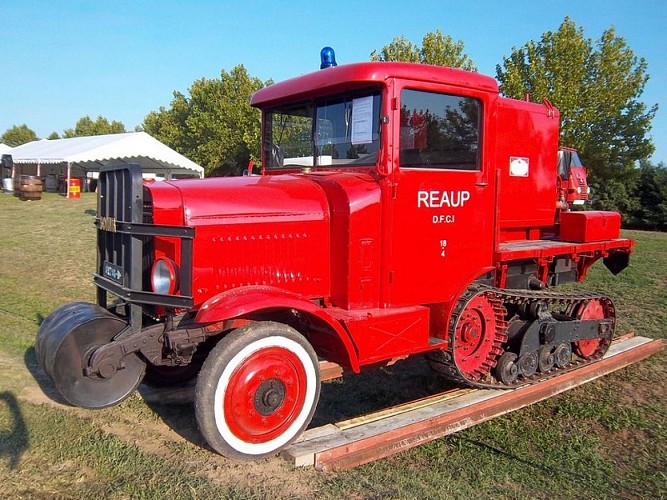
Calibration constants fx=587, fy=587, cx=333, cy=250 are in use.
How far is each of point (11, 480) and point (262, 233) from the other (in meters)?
2.16

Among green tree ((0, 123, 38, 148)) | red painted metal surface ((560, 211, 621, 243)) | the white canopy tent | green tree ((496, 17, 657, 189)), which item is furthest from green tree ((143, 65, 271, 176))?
green tree ((0, 123, 38, 148))

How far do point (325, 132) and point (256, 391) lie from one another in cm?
223

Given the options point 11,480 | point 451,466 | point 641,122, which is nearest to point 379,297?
point 451,466

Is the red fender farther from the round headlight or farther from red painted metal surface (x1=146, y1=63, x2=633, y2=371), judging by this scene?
the round headlight

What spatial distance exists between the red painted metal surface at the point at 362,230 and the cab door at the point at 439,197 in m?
Result: 0.01

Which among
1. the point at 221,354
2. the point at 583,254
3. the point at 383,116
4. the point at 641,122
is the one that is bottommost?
the point at 221,354

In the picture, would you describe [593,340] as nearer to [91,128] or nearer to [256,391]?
[256,391]

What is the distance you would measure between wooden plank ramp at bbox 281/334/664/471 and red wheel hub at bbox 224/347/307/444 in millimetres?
229

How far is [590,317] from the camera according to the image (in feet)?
21.0

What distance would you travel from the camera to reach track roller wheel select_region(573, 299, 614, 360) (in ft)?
20.7

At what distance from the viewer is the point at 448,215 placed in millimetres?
4902

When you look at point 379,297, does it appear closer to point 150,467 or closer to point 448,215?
point 448,215

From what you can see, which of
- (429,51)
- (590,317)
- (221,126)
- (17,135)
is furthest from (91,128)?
(590,317)

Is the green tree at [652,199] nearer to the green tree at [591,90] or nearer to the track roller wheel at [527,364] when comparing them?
the green tree at [591,90]
